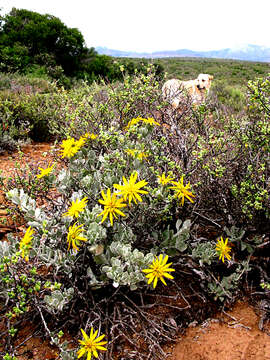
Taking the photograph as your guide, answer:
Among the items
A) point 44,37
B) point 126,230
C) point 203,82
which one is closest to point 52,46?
point 44,37

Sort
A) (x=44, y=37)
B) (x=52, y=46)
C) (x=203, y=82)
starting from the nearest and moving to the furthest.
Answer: (x=203, y=82) < (x=44, y=37) < (x=52, y=46)

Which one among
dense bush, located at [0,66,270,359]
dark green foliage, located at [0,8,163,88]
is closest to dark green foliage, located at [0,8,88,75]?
dark green foliage, located at [0,8,163,88]

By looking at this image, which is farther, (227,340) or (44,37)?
(44,37)

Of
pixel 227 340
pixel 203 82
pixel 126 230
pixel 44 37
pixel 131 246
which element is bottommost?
pixel 227 340

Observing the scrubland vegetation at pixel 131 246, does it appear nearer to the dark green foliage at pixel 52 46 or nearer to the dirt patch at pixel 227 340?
the dirt patch at pixel 227 340

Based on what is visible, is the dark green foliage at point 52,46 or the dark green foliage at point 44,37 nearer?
the dark green foliage at point 52,46

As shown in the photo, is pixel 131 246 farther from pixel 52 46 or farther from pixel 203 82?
pixel 52 46

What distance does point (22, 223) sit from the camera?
263 cm

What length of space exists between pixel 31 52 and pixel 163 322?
18021 millimetres

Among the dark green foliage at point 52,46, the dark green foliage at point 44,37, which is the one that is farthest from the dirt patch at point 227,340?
the dark green foliage at point 44,37

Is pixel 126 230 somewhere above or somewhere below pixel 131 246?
above

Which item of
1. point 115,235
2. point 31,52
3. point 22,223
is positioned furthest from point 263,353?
point 31,52

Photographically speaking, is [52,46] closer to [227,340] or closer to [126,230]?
[126,230]

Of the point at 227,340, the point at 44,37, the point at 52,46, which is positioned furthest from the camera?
the point at 52,46
